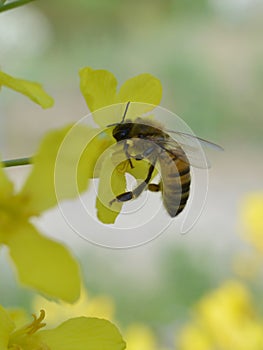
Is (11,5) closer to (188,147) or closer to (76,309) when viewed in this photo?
(188,147)

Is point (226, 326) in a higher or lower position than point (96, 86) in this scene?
lower

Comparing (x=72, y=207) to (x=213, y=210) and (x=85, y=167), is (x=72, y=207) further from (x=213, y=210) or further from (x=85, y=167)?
(x=213, y=210)

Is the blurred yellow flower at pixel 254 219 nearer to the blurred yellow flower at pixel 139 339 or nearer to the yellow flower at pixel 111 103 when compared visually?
the blurred yellow flower at pixel 139 339

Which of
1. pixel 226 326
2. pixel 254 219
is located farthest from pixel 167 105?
pixel 226 326

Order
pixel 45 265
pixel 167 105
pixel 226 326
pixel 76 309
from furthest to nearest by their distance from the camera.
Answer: pixel 167 105, pixel 76 309, pixel 226 326, pixel 45 265

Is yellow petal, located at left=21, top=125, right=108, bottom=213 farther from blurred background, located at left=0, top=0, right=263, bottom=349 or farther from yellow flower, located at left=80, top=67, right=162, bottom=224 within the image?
blurred background, located at left=0, top=0, right=263, bottom=349

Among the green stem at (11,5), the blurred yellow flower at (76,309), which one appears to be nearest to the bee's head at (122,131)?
the green stem at (11,5)
